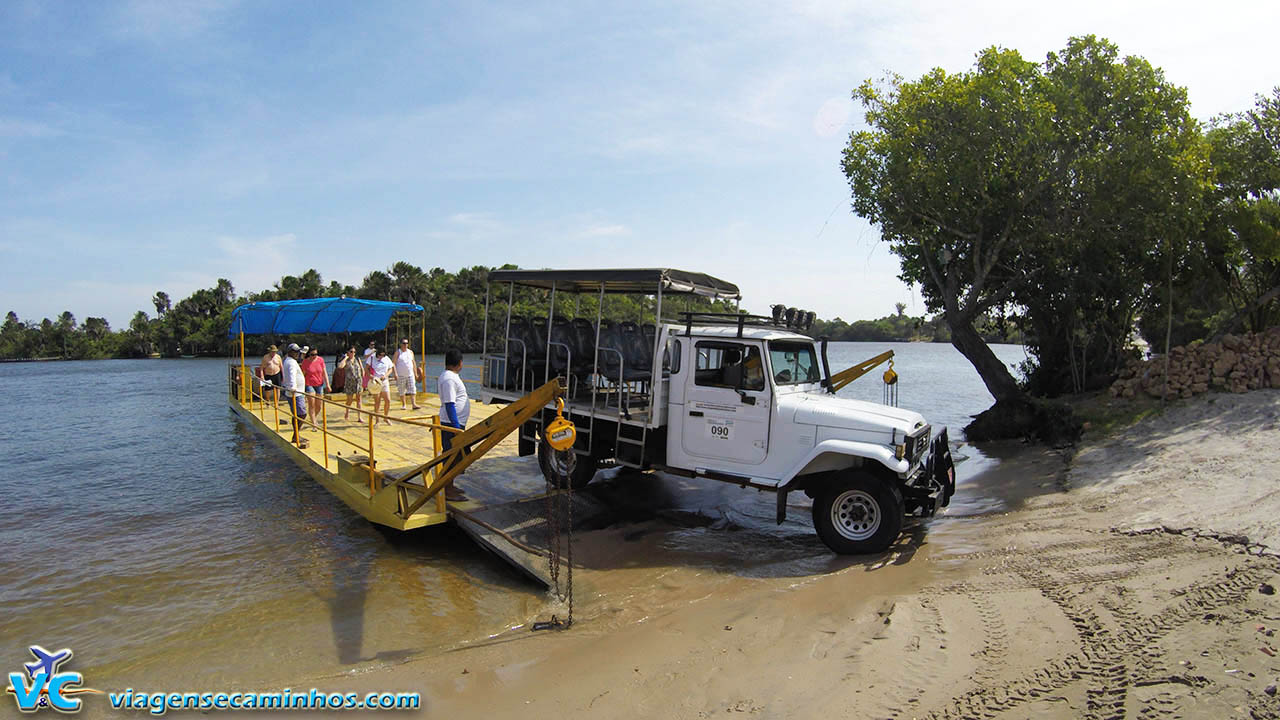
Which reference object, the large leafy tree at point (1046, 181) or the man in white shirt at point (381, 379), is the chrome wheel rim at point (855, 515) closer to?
the large leafy tree at point (1046, 181)

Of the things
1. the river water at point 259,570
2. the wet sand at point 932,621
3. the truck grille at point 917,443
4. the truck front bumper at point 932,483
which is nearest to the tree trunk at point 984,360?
the river water at point 259,570

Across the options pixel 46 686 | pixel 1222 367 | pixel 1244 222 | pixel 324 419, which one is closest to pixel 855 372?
pixel 1222 367

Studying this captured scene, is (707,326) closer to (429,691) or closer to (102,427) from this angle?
(429,691)

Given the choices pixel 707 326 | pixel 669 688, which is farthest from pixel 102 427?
pixel 669 688

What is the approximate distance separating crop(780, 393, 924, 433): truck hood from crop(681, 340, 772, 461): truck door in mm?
387

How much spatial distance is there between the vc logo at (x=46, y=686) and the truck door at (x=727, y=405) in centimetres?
562

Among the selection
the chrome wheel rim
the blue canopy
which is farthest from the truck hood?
the blue canopy

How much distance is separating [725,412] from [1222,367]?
910cm

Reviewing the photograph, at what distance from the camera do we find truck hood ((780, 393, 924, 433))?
22.7 ft

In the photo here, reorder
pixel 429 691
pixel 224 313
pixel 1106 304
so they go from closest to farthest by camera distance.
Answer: pixel 429 691 → pixel 1106 304 → pixel 224 313

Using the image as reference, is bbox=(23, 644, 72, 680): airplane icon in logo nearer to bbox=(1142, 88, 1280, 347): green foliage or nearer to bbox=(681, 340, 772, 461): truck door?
bbox=(681, 340, 772, 461): truck door

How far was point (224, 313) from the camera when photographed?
80.7m

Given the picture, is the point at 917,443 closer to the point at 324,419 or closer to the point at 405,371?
the point at 324,419

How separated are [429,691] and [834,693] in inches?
104
